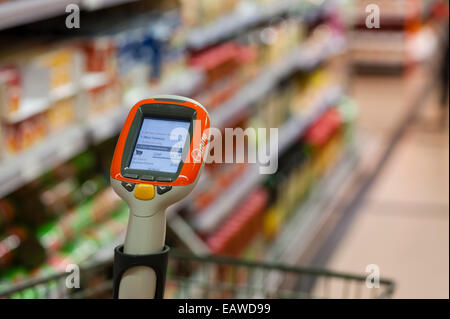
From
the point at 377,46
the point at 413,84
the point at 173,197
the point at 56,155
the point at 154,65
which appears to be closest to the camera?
the point at 173,197

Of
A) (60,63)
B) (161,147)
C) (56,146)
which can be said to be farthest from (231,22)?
(161,147)

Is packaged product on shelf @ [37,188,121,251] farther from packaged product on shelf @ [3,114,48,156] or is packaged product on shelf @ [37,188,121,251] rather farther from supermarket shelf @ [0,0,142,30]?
supermarket shelf @ [0,0,142,30]

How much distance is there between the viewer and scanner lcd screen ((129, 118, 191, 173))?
4.17 feet

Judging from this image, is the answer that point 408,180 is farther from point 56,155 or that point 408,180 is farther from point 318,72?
point 56,155

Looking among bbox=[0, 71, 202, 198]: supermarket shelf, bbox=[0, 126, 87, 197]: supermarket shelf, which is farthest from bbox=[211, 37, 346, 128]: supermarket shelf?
bbox=[0, 126, 87, 197]: supermarket shelf

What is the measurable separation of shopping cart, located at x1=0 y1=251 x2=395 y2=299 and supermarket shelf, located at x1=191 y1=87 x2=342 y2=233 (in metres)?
0.20

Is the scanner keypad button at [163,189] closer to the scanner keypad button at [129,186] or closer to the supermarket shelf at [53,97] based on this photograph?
the scanner keypad button at [129,186]

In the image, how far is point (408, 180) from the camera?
221 inches

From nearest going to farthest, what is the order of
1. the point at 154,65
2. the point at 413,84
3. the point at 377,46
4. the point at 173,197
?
the point at 173,197 < the point at 154,65 < the point at 413,84 < the point at 377,46

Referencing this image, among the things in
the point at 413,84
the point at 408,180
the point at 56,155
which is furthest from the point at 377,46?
the point at 56,155

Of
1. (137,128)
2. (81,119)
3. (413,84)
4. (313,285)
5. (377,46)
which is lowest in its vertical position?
(313,285)

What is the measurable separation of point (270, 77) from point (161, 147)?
10.1ft

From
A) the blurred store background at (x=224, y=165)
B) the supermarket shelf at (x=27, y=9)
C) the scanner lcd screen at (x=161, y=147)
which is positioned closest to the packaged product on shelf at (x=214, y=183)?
the blurred store background at (x=224, y=165)

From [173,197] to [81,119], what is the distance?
1174 mm
